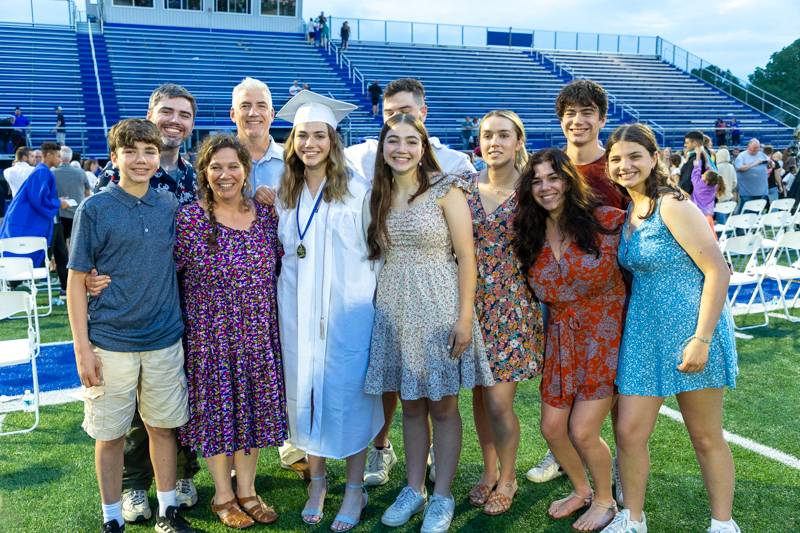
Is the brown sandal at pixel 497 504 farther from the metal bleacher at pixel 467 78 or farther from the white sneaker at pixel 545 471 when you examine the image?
the metal bleacher at pixel 467 78

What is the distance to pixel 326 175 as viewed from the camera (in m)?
3.16

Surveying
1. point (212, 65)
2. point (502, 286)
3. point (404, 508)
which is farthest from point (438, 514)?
point (212, 65)

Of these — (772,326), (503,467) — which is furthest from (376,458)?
(772,326)

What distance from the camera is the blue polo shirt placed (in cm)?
275

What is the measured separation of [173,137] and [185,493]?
173 cm

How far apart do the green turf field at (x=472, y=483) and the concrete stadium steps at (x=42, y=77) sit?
14.6m

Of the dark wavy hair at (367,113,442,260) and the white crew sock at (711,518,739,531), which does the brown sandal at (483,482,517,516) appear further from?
the dark wavy hair at (367,113,442,260)

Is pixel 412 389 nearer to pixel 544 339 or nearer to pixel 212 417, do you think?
pixel 544 339

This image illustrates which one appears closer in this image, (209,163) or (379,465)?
(209,163)

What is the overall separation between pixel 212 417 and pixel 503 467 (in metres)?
1.37

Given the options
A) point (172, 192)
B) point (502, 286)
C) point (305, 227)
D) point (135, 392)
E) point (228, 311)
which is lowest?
point (135, 392)

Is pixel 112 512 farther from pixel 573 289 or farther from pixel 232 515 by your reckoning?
pixel 573 289

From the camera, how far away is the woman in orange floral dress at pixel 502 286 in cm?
304

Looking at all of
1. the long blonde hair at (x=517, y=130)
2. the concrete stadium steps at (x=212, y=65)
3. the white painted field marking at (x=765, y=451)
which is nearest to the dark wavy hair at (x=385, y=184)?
the long blonde hair at (x=517, y=130)
